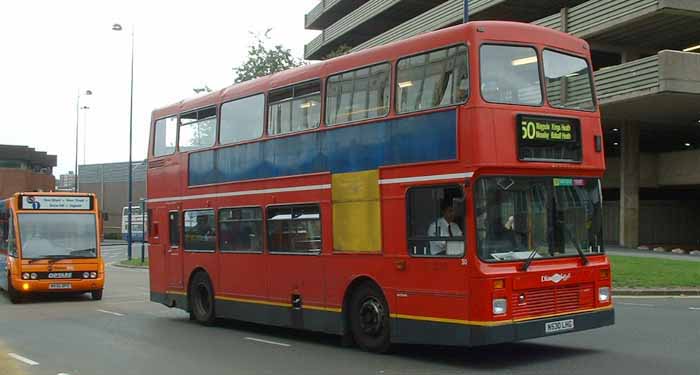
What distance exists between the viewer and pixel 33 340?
45.6 feet

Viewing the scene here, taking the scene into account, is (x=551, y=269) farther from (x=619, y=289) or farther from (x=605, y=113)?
(x=605, y=113)

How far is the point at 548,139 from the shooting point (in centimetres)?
1075

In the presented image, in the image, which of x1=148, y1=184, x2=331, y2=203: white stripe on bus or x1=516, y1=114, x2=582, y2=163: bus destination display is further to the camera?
x1=148, y1=184, x2=331, y2=203: white stripe on bus

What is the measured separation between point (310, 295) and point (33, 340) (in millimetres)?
4827

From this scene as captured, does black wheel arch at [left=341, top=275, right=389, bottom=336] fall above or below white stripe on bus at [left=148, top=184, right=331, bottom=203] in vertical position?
below

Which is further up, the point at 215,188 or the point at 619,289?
the point at 215,188

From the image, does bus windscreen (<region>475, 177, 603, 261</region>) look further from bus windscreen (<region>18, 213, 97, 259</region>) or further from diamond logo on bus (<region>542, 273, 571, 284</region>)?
bus windscreen (<region>18, 213, 97, 259</region>)

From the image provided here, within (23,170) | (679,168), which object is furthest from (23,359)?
(23,170)

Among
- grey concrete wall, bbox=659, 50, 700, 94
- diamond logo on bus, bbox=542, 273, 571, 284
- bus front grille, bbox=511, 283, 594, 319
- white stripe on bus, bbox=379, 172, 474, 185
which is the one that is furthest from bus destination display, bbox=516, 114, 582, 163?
grey concrete wall, bbox=659, 50, 700, 94

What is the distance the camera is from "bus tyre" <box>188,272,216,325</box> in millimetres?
15867

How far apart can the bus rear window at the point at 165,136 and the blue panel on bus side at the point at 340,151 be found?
1.31 metres

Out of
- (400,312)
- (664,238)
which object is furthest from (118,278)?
(664,238)

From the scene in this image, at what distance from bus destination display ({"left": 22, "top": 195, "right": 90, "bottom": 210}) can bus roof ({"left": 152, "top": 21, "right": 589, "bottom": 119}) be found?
961 centimetres

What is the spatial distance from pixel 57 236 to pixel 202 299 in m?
7.12
